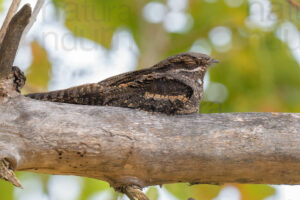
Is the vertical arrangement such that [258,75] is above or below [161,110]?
above

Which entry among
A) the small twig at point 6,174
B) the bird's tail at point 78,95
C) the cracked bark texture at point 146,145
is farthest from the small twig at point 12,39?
the bird's tail at point 78,95

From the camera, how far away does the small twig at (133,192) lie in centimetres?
363

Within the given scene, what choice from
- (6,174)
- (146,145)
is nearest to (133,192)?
(146,145)

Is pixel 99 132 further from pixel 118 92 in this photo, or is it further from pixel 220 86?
pixel 220 86

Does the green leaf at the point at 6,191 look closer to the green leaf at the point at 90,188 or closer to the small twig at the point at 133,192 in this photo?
the green leaf at the point at 90,188

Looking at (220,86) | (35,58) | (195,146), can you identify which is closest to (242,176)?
(195,146)

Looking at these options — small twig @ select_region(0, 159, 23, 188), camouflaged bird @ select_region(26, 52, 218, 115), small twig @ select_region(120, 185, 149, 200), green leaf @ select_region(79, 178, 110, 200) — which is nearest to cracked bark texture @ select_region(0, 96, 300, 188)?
small twig @ select_region(120, 185, 149, 200)

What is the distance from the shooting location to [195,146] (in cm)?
390

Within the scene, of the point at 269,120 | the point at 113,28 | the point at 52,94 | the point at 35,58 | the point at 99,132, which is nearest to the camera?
the point at 99,132

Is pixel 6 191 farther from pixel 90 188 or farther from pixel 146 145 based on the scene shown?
pixel 146 145

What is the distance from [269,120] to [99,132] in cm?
143

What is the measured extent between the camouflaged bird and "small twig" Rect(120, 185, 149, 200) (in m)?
0.76

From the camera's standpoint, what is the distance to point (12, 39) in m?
3.52

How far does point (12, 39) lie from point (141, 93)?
1.41 m
